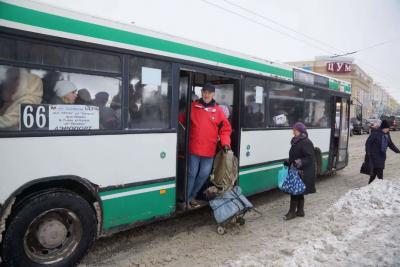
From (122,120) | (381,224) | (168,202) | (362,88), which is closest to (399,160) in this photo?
(381,224)

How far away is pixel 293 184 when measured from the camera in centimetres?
643

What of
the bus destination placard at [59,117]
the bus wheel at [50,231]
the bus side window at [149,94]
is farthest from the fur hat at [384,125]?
the bus wheel at [50,231]

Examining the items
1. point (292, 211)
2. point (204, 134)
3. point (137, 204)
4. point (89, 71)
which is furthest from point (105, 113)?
point (292, 211)

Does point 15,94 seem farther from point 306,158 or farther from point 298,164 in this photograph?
point 306,158

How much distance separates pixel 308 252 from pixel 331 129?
635cm

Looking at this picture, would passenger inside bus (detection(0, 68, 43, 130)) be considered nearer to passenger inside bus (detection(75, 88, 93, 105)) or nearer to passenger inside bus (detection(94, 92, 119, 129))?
passenger inside bus (detection(75, 88, 93, 105))

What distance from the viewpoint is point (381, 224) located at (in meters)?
5.71

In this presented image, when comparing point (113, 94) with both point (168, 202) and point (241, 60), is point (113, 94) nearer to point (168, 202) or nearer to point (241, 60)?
point (168, 202)

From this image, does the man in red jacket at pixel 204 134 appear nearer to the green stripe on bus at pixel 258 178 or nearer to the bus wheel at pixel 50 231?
the green stripe on bus at pixel 258 178

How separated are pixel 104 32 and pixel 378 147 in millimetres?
7329

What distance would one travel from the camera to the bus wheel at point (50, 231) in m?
3.60

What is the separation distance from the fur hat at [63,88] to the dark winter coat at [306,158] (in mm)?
4035

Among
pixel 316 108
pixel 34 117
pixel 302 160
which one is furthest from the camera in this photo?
pixel 316 108

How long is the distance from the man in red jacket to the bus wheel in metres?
1.94
